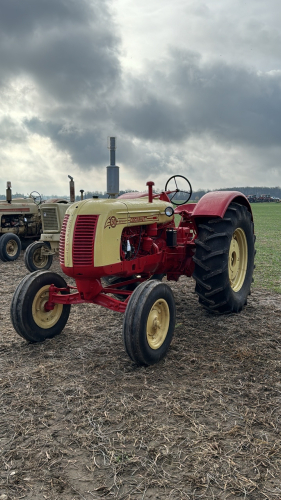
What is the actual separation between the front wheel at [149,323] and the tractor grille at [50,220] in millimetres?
5584

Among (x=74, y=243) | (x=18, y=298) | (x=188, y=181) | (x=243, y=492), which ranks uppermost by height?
(x=188, y=181)

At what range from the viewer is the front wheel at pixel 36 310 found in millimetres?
4129

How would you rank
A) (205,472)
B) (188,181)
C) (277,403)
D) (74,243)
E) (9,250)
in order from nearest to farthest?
(205,472) < (277,403) < (74,243) < (188,181) < (9,250)

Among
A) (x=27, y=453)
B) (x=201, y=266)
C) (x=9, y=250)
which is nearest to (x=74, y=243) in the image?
(x=201, y=266)

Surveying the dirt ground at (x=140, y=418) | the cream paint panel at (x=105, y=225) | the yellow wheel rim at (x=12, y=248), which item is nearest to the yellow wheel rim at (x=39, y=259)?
the yellow wheel rim at (x=12, y=248)

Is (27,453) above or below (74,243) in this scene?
below

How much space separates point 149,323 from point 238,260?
2.43 m

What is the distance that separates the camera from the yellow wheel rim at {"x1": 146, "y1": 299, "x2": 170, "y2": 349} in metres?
3.75

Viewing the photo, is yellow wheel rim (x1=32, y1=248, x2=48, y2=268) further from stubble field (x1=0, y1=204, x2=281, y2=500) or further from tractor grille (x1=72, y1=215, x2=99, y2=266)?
tractor grille (x1=72, y1=215, x2=99, y2=266)

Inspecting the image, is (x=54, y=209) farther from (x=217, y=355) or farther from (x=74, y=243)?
(x=217, y=355)

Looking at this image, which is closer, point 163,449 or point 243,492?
point 243,492

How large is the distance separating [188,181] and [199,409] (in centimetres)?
326

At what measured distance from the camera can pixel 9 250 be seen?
1059 centimetres

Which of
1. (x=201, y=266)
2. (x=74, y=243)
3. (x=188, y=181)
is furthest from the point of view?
(x=188, y=181)
